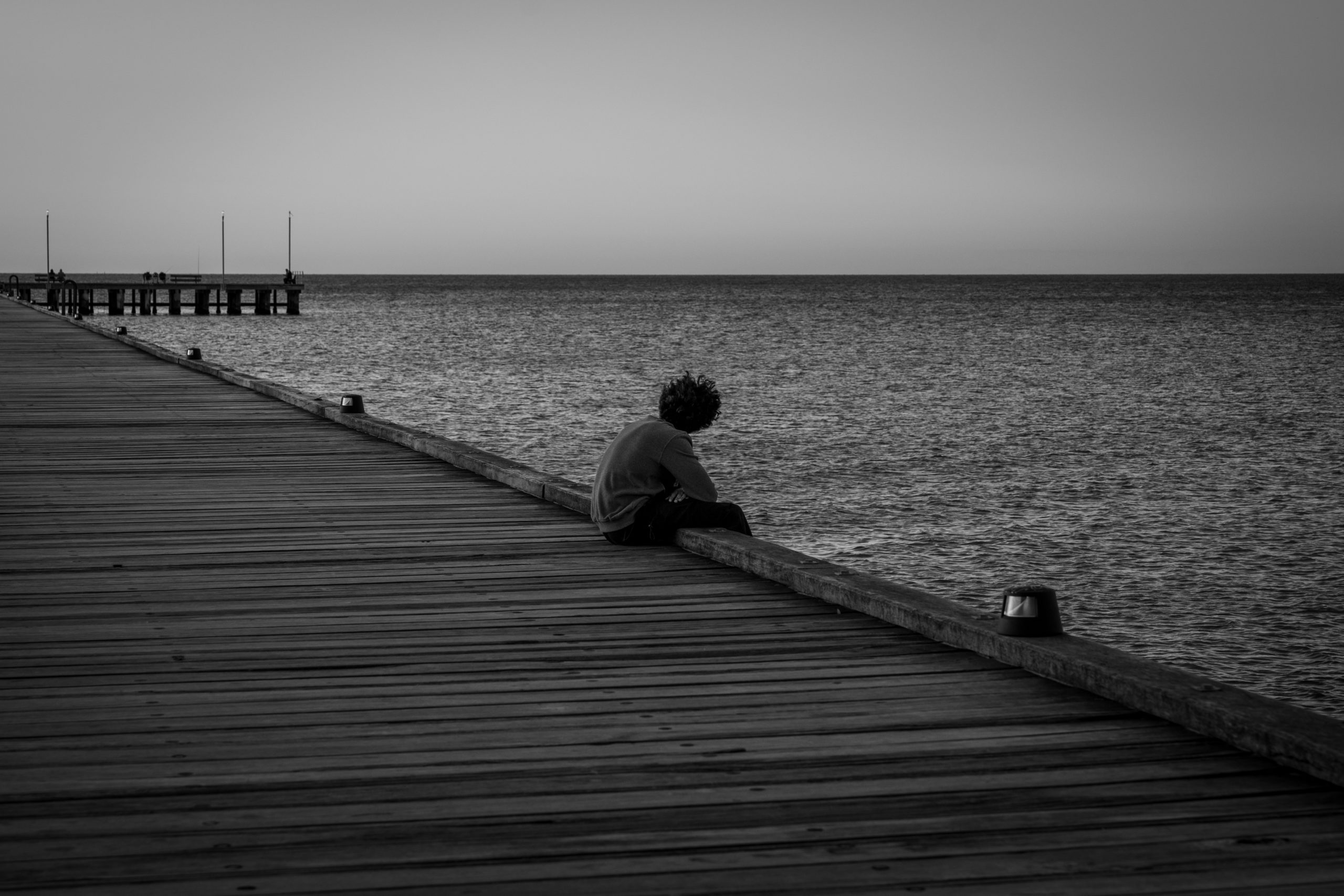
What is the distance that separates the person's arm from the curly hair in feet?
0.29

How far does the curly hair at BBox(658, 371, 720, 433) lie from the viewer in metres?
6.73

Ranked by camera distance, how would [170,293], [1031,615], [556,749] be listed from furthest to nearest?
[170,293]
[1031,615]
[556,749]

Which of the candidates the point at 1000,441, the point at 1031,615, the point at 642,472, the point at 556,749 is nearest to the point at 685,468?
the point at 642,472

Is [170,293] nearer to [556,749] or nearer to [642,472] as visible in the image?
[642,472]

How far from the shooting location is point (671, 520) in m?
6.83

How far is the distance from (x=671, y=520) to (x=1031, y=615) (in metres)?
2.40

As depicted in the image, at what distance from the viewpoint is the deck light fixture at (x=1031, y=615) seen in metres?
4.70

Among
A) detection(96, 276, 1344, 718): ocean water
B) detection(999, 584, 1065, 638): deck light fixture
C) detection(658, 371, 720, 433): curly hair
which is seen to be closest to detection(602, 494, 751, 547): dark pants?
detection(658, 371, 720, 433): curly hair

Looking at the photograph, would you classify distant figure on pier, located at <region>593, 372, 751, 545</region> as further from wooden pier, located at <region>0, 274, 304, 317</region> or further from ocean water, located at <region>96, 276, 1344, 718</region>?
wooden pier, located at <region>0, 274, 304, 317</region>

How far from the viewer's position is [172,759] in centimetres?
376

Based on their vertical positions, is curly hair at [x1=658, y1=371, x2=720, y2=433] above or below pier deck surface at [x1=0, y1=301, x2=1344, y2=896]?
above

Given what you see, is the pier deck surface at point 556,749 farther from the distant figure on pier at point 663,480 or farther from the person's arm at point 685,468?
the person's arm at point 685,468

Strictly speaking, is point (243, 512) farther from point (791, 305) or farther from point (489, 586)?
point (791, 305)

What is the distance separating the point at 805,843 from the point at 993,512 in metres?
15.3
